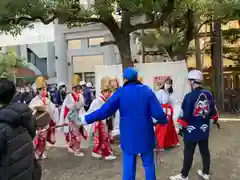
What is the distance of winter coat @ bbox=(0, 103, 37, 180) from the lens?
290cm

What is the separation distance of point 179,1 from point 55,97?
5.88 metres

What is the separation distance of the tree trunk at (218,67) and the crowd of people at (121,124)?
7.76 metres

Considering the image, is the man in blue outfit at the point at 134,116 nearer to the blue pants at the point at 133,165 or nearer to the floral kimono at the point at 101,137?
the blue pants at the point at 133,165

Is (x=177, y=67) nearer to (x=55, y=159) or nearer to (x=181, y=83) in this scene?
(x=181, y=83)

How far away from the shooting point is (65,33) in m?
20.4

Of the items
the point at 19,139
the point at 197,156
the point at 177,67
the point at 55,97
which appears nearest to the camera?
the point at 19,139

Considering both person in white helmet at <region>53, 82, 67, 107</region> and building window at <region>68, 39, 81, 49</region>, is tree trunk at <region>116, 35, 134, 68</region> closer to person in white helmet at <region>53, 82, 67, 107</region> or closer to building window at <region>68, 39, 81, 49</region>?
person in white helmet at <region>53, 82, 67, 107</region>

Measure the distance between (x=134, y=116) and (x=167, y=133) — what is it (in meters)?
3.47

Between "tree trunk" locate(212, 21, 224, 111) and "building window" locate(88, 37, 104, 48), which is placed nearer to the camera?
"tree trunk" locate(212, 21, 224, 111)

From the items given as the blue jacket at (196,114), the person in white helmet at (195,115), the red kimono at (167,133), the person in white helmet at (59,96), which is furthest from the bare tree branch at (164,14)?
the person in white helmet at (59,96)

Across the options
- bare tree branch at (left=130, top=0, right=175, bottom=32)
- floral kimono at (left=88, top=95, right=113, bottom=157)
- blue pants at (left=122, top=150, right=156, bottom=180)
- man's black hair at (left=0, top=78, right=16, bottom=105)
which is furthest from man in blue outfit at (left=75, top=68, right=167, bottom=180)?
bare tree branch at (left=130, top=0, right=175, bottom=32)

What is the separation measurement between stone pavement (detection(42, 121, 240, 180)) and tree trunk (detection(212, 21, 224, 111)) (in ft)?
22.9

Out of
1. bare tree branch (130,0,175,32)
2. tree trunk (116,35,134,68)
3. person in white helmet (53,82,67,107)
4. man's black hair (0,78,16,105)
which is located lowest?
person in white helmet (53,82,67,107)

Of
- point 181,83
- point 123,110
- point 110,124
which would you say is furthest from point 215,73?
point 123,110
